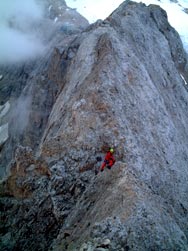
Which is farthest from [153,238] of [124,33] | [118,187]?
[124,33]

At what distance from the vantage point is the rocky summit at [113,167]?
805 inches

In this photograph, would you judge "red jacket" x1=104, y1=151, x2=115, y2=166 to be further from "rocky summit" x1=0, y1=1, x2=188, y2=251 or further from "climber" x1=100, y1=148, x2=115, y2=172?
"rocky summit" x1=0, y1=1, x2=188, y2=251

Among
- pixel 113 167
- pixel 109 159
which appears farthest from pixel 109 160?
pixel 113 167

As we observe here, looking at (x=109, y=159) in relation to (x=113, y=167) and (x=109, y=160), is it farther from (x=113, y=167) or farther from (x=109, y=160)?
(x=113, y=167)

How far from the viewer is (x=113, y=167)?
25297mm

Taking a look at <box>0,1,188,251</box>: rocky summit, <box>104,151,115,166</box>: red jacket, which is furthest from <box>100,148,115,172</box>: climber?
<box>0,1,188,251</box>: rocky summit

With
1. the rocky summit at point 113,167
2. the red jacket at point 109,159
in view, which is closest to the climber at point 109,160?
the red jacket at point 109,159

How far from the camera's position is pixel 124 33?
→ 47375 mm

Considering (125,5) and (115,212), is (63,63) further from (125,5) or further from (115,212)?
(115,212)

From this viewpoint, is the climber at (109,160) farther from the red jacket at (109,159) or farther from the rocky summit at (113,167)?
the rocky summit at (113,167)

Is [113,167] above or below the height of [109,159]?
above

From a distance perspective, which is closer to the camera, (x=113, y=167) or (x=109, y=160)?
(x=113, y=167)

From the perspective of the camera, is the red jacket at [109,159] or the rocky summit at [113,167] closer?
the rocky summit at [113,167]

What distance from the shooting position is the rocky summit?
20.5 metres
